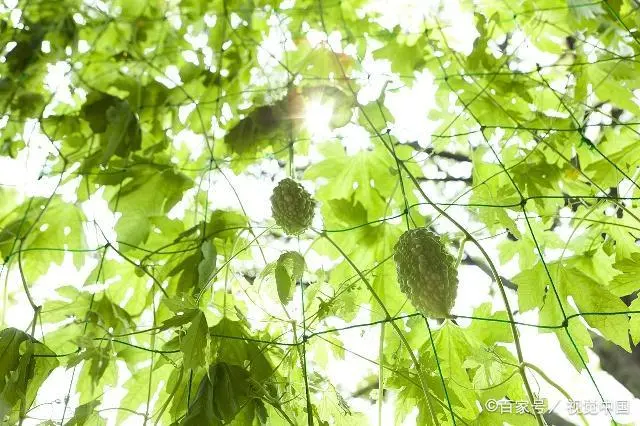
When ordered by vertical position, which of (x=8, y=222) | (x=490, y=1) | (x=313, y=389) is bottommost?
(x=313, y=389)

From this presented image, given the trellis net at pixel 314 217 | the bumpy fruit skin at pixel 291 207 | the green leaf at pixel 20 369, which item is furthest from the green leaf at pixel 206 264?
the green leaf at pixel 20 369

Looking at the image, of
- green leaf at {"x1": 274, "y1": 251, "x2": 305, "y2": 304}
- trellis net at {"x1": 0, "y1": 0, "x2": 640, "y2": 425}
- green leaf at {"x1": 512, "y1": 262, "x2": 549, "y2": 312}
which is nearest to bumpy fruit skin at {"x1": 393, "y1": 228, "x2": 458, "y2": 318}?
trellis net at {"x1": 0, "y1": 0, "x2": 640, "y2": 425}

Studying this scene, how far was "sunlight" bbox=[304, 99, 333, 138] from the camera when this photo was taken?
1.12 metres

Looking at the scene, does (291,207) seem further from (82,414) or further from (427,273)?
(82,414)

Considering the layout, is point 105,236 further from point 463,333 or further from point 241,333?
point 463,333

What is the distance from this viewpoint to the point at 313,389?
84cm

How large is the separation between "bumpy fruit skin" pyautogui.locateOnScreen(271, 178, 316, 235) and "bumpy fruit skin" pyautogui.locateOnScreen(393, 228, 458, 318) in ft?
0.62

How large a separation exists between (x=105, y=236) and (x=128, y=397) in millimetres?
288

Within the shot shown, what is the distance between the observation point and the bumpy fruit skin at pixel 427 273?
0.71 meters

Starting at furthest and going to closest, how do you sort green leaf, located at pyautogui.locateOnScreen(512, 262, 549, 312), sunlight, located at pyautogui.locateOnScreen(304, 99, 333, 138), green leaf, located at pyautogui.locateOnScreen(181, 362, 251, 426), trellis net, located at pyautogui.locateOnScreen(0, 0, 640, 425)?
1. sunlight, located at pyautogui.locateOnScreen(304, 99, 333, 138)
2. green leaf, located at pyautogui.locateOnScreen(512, 262, 549, 312)
3. trellis net, located at pyautogui.locateOnScreen(0, 0, 640, 425)
4. green leaf, located at pyautogui.locateOnScreen(181, 362, 251, 426)

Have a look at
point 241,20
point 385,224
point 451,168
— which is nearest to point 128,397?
point 385,224

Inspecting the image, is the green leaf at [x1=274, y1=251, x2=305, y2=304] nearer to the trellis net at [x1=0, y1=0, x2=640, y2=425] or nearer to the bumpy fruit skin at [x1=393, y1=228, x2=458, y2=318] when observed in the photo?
the trellis net at [x1=0, y1=0, x2=640, y2=425]

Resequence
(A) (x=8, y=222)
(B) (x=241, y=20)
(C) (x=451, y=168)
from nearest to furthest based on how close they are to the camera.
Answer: (A) (x=8, y=222), (B) (x=241, y=20), (C) (x=451, y=168)

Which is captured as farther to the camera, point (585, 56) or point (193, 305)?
point (585, 56)
